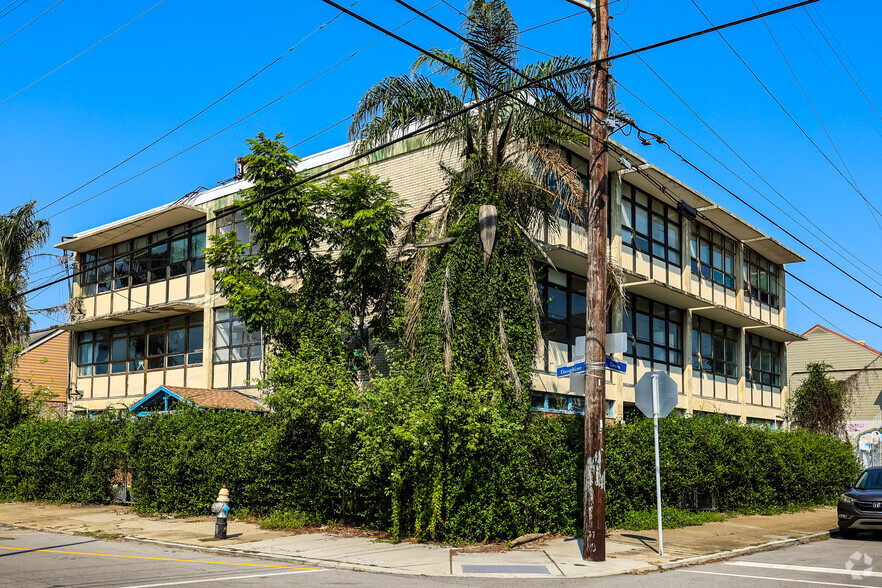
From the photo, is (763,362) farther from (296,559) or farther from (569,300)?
(296,559)

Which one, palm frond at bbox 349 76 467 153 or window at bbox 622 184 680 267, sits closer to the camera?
palm frond at bbox 349 76 467 153

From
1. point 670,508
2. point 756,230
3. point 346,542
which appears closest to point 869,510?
point 670,508

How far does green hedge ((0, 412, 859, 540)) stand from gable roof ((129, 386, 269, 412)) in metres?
2.95

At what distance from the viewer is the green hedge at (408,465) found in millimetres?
14258

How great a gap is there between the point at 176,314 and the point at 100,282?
4896 millimetres

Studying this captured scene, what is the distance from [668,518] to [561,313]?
7.75 m

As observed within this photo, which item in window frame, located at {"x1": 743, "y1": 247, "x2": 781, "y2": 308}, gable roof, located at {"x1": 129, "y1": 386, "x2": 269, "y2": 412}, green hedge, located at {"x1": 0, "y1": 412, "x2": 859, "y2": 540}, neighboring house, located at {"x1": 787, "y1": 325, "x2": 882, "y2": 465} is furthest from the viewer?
neighboring house, located at {"x1": 787, "y1": 325, "x2": 882, "y2": 465}

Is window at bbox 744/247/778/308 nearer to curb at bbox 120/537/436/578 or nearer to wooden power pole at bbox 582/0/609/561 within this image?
wooden power pole at bbox 582/0/609/561

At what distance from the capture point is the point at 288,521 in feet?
54.0

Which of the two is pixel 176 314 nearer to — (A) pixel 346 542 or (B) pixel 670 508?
(A) pixel 346 542

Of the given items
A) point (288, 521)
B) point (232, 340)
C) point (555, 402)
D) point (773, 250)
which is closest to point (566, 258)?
point (555, 402)

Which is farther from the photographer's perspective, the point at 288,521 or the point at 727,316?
the point at 727,316

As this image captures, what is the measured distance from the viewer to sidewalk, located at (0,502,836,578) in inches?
481

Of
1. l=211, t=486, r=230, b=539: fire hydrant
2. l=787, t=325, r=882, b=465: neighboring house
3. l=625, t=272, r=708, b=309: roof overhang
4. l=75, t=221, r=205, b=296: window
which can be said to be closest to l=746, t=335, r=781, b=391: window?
l=625, t=272, r=708, b=309: roof overhang
